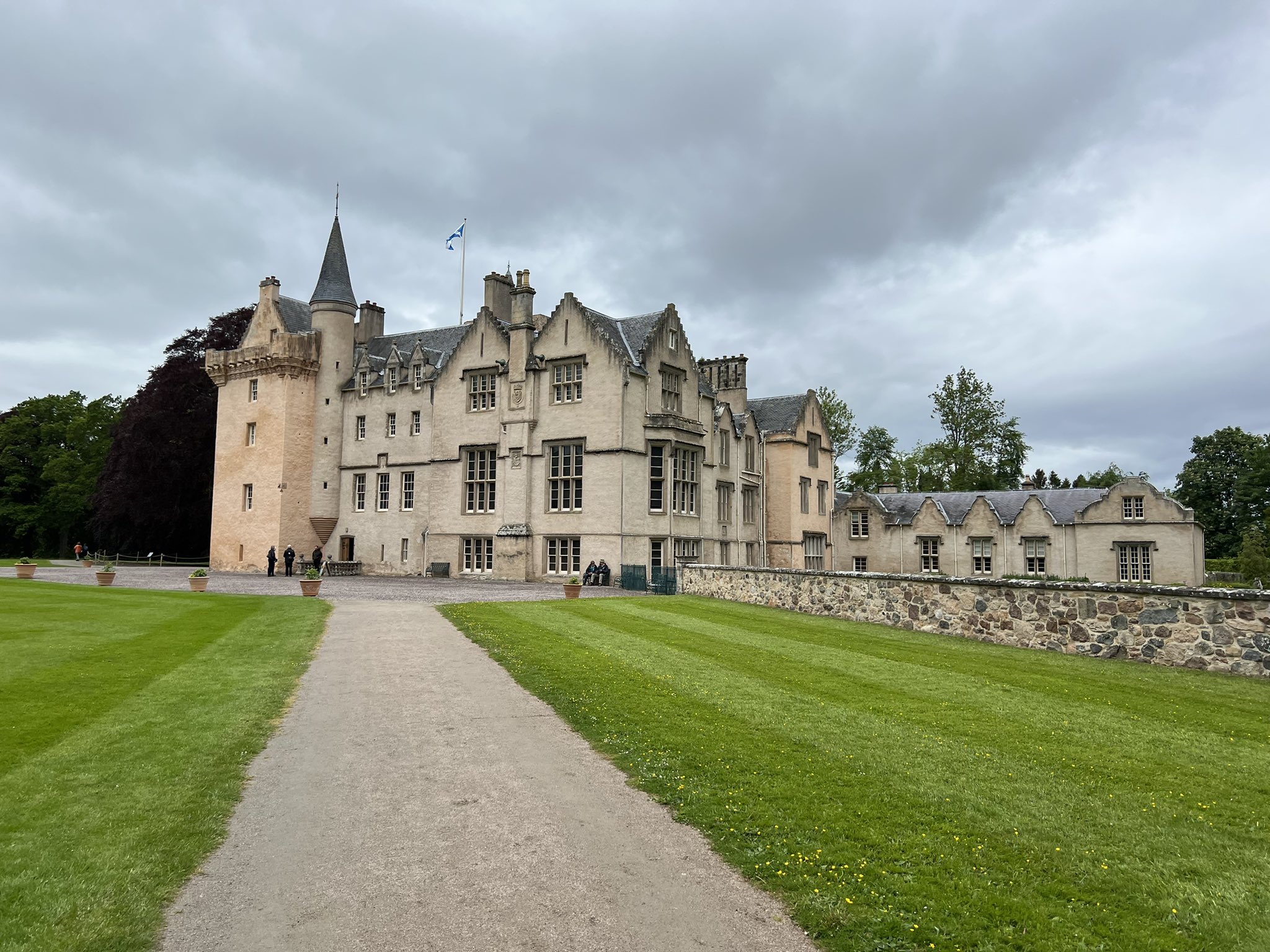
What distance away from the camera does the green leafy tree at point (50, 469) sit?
221ft

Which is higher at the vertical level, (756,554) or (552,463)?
(552,463)

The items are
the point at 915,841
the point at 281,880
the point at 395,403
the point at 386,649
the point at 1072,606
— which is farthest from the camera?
the point at 395,403

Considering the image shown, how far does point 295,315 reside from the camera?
Result: 51344mm

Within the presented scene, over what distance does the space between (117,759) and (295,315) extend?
4747 centimetres

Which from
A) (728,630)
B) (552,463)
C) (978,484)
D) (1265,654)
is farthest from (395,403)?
(978,484)

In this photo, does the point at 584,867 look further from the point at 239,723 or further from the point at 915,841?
the point at 239,723

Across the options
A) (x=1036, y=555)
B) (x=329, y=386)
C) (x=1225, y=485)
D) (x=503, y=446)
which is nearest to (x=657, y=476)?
(x=503, y=446)

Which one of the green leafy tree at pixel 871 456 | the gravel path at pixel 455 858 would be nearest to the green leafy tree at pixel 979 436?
the green leafy tree at pixel 871 456

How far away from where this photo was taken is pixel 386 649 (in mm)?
16344

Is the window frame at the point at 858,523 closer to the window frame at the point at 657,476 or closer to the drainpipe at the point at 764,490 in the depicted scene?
the drainpipe at the point at 764,490

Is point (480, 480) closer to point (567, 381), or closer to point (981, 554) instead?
point (567, 381)

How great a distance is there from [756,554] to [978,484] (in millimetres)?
33100

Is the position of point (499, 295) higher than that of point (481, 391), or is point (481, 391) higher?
point (499, 295)

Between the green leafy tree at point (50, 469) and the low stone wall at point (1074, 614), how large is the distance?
2536 inches
